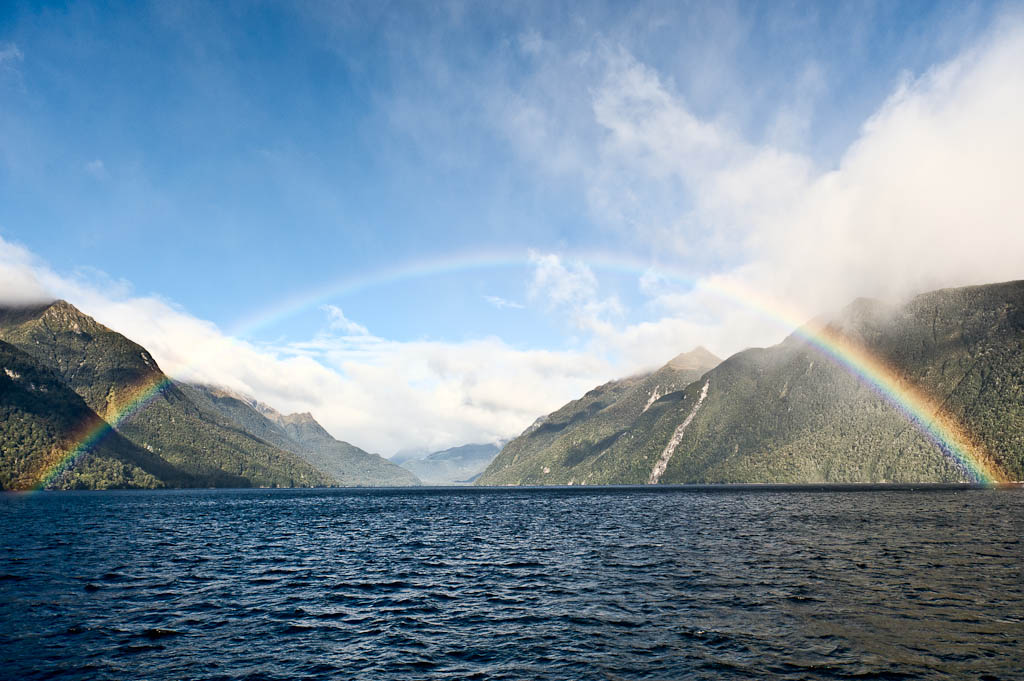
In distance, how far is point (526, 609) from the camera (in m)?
36.2

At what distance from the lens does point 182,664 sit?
26156 mm

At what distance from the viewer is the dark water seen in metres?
25.5

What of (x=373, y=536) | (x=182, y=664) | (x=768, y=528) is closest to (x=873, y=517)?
(x=768, y=528)

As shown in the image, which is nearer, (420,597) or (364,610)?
(364,610)

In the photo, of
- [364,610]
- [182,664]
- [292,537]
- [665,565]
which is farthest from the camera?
[292,537]

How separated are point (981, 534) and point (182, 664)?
83724 millimetres

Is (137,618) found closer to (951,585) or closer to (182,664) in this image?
(182,664)

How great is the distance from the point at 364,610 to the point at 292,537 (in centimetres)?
5362

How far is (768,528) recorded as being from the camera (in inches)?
3302

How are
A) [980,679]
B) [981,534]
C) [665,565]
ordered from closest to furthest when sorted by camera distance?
[980,679]
[665,565]
[981,534]

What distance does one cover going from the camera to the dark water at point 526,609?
2545 cm

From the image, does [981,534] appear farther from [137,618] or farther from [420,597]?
[137,618]

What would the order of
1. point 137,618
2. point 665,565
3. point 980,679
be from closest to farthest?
1. point 980,679
2. point 137,618
3. point 665,565

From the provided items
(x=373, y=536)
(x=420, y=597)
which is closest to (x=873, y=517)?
(x=373, y=536)
